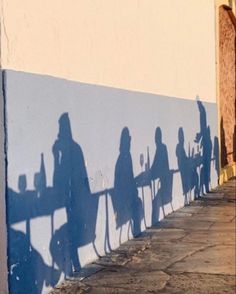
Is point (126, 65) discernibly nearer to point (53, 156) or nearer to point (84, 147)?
point (84, 147)

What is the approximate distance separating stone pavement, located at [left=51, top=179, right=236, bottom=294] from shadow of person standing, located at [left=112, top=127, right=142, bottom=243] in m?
0.24

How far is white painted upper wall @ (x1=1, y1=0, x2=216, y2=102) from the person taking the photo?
463cm

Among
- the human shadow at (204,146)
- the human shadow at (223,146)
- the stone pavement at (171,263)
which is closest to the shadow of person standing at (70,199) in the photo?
the stone pavement at (171,263)

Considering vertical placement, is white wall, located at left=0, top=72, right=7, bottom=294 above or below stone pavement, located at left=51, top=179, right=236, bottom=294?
above

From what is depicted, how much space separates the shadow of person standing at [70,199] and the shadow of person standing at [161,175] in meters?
2.28

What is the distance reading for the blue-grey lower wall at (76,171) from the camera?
4.49 meters

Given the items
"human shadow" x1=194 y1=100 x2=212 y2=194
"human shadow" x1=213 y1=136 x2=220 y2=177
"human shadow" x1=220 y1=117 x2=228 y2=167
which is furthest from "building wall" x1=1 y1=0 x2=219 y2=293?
"human shadow" x1=220 y1=117 x2=228 y2=167

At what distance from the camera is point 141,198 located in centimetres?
746

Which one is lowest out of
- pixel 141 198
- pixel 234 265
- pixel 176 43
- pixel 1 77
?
pixel 234 265

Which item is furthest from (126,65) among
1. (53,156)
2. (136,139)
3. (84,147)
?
(53,156)

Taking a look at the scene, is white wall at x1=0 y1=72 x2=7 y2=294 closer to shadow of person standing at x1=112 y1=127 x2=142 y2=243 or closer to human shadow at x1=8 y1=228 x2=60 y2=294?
human shadow at x1=8 y1=228 x2=60 y2=294

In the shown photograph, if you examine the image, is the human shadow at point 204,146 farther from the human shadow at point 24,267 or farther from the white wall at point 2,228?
the white wall at point 2,228

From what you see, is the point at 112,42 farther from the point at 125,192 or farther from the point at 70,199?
the point at 70,199

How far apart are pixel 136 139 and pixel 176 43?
2631mm
